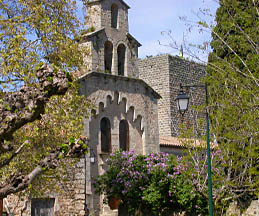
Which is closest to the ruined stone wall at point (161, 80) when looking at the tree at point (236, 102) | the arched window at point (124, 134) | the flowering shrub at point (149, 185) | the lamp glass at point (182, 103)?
the arched window at point (124, 134)

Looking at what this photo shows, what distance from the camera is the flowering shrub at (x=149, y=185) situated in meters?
19.1

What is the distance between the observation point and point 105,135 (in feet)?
74.4

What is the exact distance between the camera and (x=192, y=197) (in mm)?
18391

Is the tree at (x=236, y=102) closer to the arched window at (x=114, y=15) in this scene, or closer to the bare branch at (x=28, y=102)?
the bare branch at (x=28, y=102)

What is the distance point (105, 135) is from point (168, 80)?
1160 cm

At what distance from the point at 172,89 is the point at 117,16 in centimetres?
1044

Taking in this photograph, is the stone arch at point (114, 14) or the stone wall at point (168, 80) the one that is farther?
the stone wall at point (168, 80)

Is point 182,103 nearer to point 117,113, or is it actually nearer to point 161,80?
point 117,113

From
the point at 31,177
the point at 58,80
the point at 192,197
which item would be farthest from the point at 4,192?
the point at 192,197

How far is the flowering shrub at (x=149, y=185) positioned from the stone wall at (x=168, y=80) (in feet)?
37.1

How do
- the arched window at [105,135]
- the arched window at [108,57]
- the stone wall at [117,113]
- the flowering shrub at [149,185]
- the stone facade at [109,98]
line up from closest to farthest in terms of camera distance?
the flowering shrub at [149,185] → the stone facade at [109,98] → the stone wall at [117,113] → the arched window at [105,135] → the arched window at [108,57]

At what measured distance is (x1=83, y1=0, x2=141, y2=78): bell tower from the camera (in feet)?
74.5

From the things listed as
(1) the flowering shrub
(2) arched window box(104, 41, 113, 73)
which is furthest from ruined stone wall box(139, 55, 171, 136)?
(1) the flowering shrub

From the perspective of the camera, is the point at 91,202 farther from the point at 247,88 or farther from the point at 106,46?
the point at 247,88
